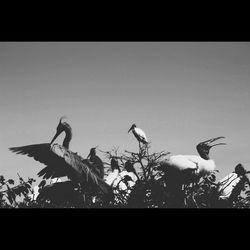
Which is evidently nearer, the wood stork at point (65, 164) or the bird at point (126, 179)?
the bird at point (126, 179)

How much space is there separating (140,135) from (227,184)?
0.71 m

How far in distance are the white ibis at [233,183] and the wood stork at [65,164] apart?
0.81m

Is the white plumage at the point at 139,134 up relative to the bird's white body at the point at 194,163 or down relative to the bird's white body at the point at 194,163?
up

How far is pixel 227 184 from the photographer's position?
459 centimetres

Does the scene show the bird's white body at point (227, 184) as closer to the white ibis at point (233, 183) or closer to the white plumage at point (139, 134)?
the white ibis at point (233, 183)

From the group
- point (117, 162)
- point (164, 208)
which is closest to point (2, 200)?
point (117, 162)

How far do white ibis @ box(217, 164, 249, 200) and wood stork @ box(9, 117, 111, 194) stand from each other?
0.81 m

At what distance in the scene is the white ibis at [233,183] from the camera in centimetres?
457

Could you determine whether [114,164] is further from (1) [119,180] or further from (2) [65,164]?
(2) [65,164]

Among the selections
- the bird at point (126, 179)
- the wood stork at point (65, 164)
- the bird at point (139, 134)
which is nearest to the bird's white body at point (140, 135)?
the bird at point (139, 134)

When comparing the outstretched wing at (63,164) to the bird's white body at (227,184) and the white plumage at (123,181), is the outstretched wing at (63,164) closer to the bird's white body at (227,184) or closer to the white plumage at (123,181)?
the white plumage at (123,181)

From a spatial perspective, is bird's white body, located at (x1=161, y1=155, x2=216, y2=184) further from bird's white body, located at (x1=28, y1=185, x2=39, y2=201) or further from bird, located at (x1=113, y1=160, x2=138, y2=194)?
bird's white body, located at (x1=28, y1=185, x2=39, y2=201)
